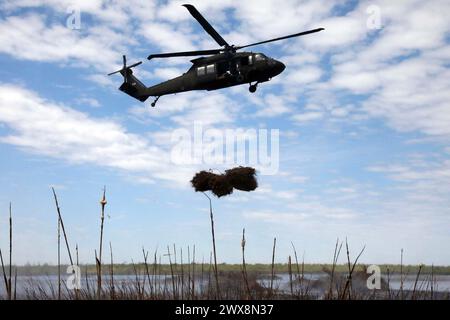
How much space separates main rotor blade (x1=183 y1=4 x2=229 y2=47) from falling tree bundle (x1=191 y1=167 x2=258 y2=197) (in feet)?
32.7

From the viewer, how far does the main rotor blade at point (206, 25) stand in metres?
21.2

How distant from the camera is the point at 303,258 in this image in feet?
32.0

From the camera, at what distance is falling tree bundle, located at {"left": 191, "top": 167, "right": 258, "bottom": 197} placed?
489 inches

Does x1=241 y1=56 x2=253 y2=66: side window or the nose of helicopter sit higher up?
x1=241 y1=56 x2=253 y2=66: side window

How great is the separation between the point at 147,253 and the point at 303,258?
2.82 metres

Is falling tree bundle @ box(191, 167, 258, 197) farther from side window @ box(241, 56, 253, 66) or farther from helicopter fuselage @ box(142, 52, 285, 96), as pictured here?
side window @ box(241, 56, 253, 66)

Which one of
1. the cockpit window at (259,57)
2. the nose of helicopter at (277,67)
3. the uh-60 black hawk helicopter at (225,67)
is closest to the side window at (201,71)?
the uh-60 black hawk helicopter at (225,67)

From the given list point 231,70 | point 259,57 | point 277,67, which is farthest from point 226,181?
point 277,67

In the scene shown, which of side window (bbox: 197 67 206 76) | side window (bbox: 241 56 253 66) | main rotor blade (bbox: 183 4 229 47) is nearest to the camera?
main rotor blade (bbox: 183 4 229 47)

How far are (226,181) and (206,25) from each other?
11.8m

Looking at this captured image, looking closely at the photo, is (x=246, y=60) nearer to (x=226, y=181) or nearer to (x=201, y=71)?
(x=201, y=71)

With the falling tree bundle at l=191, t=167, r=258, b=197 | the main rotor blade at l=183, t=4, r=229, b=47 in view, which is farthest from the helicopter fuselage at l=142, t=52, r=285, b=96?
the falling tree bundle at l=191, t=167, r=258, b=197

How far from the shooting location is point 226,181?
12430mm
